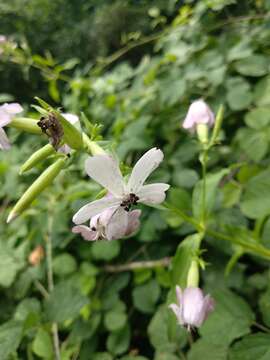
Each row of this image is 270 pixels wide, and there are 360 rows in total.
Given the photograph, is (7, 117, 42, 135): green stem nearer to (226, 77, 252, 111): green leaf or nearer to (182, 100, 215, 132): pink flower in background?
(182, 100, 215, 132): pink flower in background

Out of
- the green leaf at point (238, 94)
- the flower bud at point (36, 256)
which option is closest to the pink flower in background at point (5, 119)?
the flower bud at point (36, 256)

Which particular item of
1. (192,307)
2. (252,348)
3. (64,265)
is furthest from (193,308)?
(64,265)

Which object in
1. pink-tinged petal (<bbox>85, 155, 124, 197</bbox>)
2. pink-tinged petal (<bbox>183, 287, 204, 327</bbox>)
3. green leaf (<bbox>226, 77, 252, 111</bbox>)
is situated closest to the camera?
pink-tinged petal (<bbox>85, 155, 124, 197</bbox>)

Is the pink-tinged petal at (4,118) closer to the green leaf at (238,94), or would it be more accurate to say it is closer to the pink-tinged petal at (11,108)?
the pink-tinged petal at (11,108)

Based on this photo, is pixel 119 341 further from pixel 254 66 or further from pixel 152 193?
pixel 254 66

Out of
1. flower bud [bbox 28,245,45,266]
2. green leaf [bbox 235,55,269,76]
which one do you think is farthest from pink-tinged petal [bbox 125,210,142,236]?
green leaf [bbox 235,55,269,76]

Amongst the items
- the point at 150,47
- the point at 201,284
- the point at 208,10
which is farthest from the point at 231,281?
the point at 150,47

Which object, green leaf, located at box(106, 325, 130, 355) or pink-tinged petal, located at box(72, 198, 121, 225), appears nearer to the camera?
pink-tinged petal, located at box(72, 198, 121, 225)
